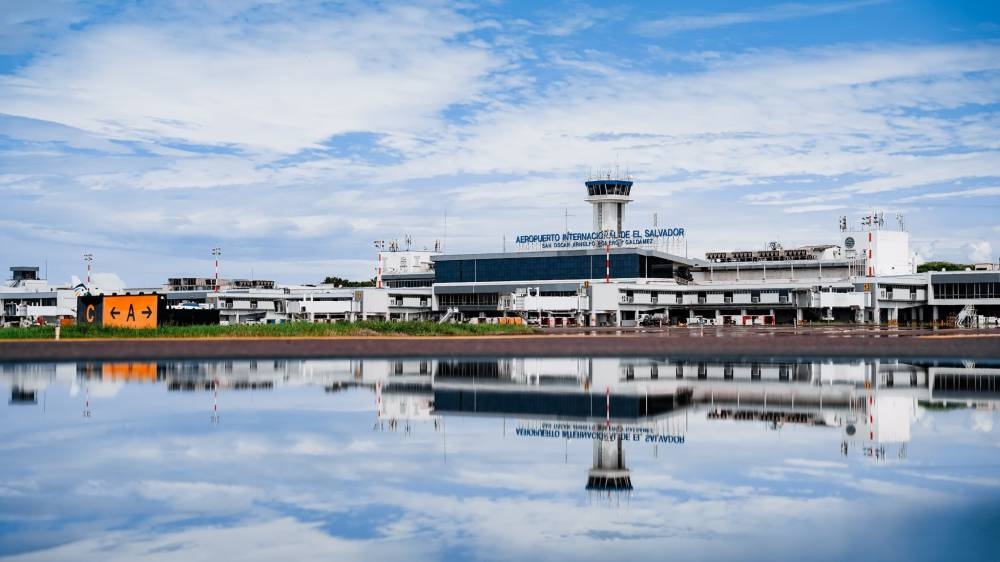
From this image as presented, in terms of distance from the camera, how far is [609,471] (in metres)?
21.1

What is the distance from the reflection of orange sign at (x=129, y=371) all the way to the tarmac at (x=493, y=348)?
4802 mm

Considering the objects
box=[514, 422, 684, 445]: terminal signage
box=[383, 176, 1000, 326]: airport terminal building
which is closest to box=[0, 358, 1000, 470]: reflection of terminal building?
box=[514, 422, 684, 445]: terminal signage

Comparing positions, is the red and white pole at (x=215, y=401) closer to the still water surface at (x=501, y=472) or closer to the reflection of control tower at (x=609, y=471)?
the still water surface at (x=501, y=472)

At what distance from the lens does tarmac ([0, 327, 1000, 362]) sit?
5969 centimetres

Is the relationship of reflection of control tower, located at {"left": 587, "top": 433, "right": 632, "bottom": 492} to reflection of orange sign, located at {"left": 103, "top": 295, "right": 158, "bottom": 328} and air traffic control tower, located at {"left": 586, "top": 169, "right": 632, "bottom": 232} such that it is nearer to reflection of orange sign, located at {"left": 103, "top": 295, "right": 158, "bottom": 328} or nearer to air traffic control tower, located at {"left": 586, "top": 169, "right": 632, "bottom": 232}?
reflection of orange sign, located at {"left": 103, "top": 295, "right": 158, "bottom": 328}

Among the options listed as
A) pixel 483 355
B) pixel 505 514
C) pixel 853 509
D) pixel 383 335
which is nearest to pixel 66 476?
pixel 505 514

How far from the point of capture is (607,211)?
151m

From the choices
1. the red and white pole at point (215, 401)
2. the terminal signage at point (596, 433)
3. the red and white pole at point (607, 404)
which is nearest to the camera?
the terminal signage at point (596, 433)

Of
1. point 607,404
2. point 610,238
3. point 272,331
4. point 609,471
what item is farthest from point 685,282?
point 609,471

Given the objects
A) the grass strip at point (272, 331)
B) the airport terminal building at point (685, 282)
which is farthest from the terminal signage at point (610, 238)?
the grass strip at point (272, 331)

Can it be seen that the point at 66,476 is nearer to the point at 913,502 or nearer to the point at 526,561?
the point at 526,561

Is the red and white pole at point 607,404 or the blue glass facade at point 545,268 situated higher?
the blue glass facade at point 545,268

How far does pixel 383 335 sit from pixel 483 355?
1244 cm

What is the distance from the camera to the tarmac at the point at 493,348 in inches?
2350
